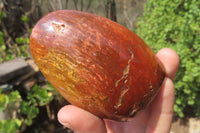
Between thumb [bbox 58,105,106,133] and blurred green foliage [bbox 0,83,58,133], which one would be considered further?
blurred green foliage [bbox 0,83,58,133]

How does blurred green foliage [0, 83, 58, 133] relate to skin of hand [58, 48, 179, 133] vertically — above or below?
below

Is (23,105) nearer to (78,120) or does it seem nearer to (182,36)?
(78,120)

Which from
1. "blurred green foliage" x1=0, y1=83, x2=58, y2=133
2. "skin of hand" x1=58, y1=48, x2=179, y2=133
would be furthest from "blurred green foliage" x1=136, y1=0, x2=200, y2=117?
"blurred green foliage" x1=0, y1=83, x2=58, y2=133

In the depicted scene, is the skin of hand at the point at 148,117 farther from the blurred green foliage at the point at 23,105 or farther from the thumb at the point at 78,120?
the blurred green foliage at the point at 23,105

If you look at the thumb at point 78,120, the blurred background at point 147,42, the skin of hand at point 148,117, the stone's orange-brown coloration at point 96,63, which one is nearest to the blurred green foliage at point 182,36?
the blurred background at point 147,42

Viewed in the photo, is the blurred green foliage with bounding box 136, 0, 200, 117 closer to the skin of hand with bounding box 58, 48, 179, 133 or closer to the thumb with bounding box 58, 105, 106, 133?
the skin of hand with bounding box 58, 48, 179, 133

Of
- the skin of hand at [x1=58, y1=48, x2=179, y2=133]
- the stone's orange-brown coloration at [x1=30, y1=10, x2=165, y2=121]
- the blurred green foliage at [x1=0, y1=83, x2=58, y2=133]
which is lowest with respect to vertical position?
the blurred green foliage at [x1=0, y1=83, x2=58, y2=133]

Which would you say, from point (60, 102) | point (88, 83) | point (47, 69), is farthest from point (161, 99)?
point (60, 102)
